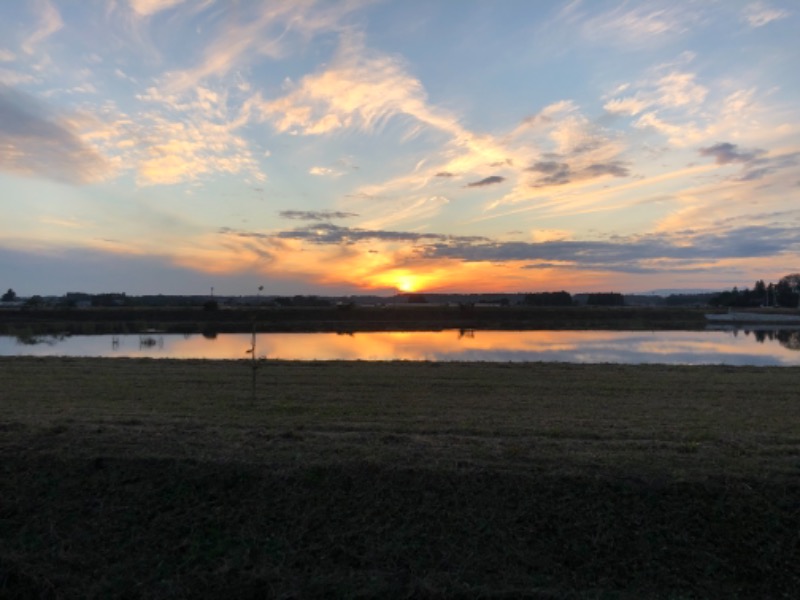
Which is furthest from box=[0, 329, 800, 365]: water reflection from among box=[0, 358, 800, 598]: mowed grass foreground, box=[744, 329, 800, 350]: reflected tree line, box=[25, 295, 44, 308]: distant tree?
box=[25, 295, 44, 308]: distant tree

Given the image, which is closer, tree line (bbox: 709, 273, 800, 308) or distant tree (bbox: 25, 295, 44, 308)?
distant tree (bbox: 25, 295, 44, 308)

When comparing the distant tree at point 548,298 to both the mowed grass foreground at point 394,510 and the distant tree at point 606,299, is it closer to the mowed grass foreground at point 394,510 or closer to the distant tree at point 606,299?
the distant tree at point 606,299

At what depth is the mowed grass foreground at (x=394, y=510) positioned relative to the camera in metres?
5.39

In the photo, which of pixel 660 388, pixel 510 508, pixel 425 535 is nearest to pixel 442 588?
pixel 425 535

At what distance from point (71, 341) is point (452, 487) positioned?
4466 centimetres

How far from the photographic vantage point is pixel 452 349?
3553 centimetres

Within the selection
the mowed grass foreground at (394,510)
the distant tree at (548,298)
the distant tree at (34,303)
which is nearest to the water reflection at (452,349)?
the mowed grass foreground at (394,510)

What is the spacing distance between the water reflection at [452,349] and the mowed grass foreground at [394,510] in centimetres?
2011

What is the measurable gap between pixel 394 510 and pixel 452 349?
2953cm

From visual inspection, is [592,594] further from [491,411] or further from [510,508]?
[491,411]

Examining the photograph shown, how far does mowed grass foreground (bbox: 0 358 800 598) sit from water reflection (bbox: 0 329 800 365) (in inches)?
792

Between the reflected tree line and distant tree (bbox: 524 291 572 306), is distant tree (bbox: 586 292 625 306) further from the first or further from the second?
the reflected tree line

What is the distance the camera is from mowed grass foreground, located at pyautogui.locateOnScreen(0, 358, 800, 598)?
17.7ft

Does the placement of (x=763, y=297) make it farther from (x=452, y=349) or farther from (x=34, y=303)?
(x=34, y=303)
